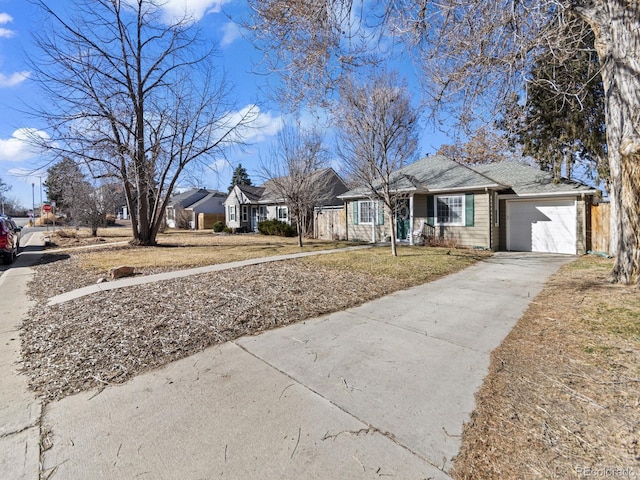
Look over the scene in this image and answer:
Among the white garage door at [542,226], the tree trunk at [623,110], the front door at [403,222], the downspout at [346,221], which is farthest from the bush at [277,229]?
the tree trunk at [623,110]

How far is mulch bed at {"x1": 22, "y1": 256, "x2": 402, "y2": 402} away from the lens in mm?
3510

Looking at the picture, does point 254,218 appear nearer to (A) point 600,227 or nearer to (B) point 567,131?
(B) point 567,131

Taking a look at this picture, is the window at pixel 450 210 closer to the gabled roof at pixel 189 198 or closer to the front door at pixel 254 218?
the front door at pixel 254 218

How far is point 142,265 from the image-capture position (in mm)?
10172

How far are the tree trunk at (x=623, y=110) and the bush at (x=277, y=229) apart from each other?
18747 millimetres

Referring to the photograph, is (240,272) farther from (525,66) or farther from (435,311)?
(525,66)

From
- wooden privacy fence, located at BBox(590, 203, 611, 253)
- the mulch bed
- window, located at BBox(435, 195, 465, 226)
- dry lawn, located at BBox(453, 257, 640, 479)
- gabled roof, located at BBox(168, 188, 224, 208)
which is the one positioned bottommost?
dry lawn, located at BBox(453, 257, 640, 479)

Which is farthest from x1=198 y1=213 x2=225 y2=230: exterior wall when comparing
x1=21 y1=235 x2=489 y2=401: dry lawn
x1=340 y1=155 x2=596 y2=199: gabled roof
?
x1=21 y1=235 x2=489 y2=401: dry lawn

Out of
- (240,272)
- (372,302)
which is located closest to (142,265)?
(240,272)

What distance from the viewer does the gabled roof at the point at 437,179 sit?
14633 mm

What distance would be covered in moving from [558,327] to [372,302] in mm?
2795

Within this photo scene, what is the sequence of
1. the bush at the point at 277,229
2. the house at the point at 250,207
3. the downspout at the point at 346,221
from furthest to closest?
the house at the point at 250,207 < the bush at the point at 277,229 < the downspout at the point at 346,221

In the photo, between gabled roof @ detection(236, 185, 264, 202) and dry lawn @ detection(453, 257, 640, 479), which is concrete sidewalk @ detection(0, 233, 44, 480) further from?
gabled roof @ detection(236, 185, 264, 202)

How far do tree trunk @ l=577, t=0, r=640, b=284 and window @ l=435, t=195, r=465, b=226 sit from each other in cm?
838
